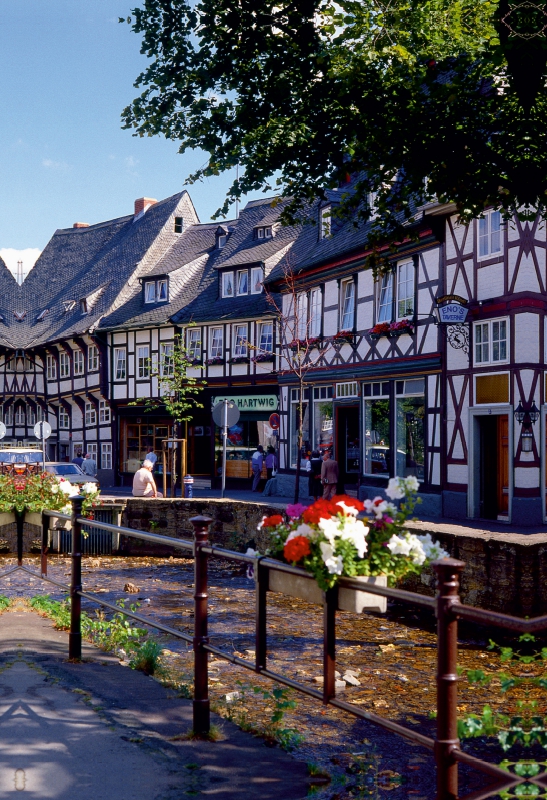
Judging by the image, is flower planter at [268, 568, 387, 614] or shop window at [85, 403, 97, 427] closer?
flower planter at [268, 568, 387, 614]

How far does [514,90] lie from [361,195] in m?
2.11

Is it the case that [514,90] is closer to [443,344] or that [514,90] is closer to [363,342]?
[443,344]

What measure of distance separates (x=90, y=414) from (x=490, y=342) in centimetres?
2798

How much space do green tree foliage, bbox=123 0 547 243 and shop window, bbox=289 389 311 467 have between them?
17.7 metres

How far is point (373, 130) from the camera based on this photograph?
9945 millimetres

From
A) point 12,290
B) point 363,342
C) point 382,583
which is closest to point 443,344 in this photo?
point 363,342

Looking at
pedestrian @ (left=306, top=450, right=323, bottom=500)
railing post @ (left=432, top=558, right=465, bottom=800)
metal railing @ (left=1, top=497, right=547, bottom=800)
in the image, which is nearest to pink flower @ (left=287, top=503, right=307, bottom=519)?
metal railing @ (left=1, top=497, right=547, bottom=800)

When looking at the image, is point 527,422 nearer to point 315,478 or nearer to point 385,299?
point 385,299

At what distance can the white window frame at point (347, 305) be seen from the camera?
26.8 m

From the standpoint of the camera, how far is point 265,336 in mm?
34562

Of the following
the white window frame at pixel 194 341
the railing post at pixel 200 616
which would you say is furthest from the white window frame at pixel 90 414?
the railing post at pixel 200 616

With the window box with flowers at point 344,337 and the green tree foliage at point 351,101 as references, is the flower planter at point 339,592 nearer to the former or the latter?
the green tree foliage at point 351,101

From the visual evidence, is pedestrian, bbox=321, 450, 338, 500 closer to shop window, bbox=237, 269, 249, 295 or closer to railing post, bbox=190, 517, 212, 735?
shop window, bbox=237, 269, 249, 295

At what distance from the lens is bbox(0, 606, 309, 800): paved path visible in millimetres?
4066
